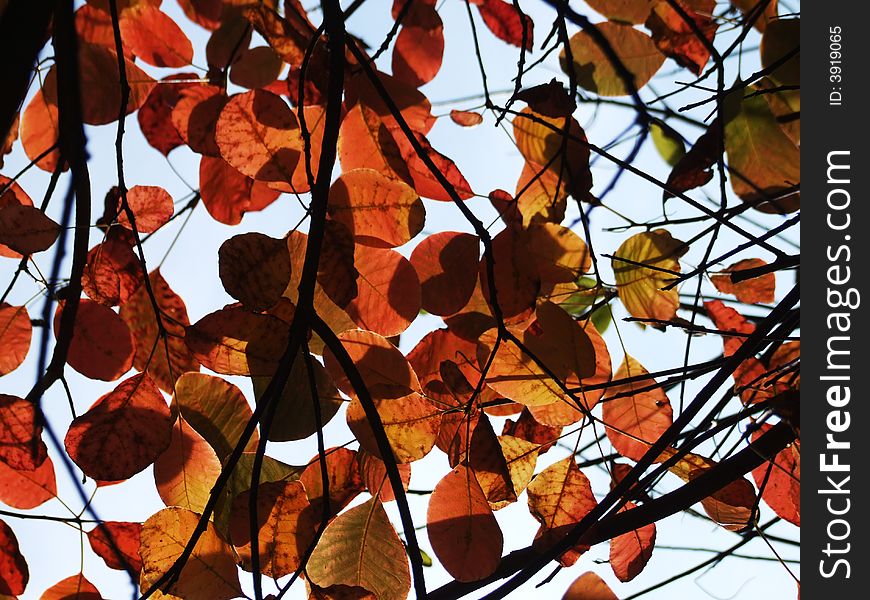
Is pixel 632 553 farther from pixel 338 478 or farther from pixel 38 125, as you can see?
pixel 38 125

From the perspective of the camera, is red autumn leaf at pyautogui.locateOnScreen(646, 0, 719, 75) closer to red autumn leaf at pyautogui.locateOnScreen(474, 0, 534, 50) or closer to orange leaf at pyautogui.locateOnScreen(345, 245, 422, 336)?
red autumn leaf at pyautogui.locateOnScreen(474, 0, 534, 50)

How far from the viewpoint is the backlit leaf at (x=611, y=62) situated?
0.67 meters

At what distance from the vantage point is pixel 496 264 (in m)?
0.56

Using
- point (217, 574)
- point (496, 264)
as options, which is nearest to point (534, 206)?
point (496, 264)

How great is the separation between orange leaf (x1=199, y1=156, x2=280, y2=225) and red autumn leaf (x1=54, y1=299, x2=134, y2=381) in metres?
0.15

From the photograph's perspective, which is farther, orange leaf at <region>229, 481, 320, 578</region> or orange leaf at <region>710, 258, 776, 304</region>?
orange leaf at <region>710, 258, 776, 304</region>

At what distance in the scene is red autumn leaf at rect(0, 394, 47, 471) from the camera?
1.78 feet

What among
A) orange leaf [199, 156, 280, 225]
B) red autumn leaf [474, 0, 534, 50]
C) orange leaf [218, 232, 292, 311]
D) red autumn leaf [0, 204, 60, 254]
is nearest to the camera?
orange leaf [218, 232, 292, 311]

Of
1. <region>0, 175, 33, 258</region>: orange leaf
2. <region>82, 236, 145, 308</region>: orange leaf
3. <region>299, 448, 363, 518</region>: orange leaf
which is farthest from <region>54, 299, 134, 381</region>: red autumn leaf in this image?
<region>299, 448, 363, 518</region>: orange leaf

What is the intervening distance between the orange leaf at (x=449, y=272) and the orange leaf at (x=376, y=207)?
49 millimetres

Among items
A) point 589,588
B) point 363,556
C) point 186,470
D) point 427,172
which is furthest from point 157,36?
point 589,588

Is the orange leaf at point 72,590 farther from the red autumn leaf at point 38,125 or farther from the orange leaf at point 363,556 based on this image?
the red autumn leaf at point 38,125

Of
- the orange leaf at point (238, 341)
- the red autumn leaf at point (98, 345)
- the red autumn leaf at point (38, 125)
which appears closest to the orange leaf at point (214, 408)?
the orange leaf at point (238, 341)
